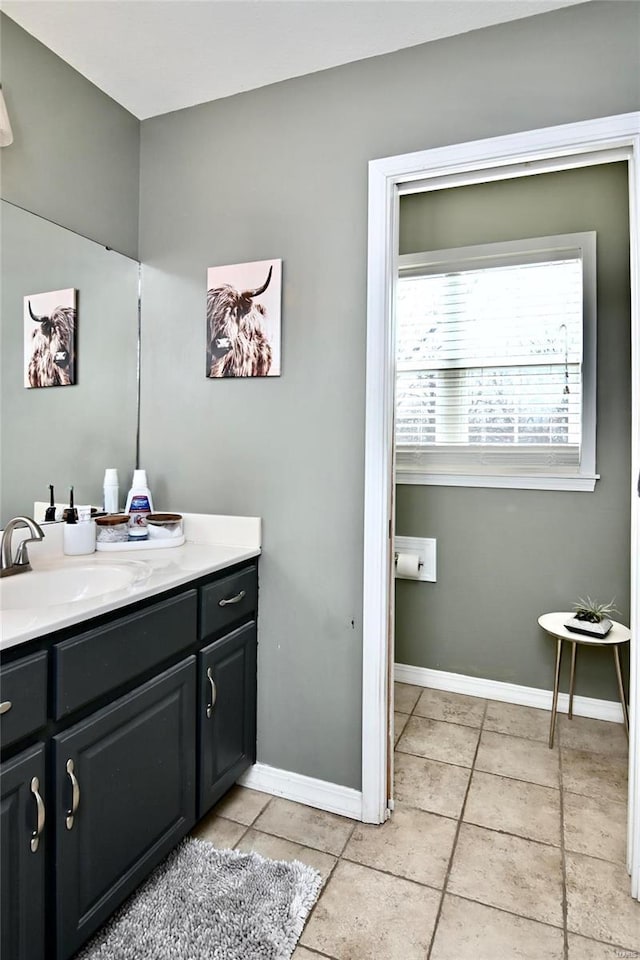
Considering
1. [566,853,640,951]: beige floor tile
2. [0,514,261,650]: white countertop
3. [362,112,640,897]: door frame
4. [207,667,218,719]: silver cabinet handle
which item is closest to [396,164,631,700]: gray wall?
[362,112,640,897]: door frame

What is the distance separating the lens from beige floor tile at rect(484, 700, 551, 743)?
94.8 inches

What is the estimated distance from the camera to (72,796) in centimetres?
117

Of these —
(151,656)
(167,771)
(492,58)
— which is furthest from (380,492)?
(492,58)

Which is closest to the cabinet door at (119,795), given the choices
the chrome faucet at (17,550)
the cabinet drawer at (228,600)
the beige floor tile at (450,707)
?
the cabinet drawer at (228,600)

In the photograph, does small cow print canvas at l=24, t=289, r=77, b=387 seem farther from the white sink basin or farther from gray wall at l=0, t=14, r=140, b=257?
the white sink basin

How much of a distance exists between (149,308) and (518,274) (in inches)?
67.6

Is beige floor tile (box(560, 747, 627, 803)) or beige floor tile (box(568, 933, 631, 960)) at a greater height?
beige floor tile (box(560, 747, 627, 803))

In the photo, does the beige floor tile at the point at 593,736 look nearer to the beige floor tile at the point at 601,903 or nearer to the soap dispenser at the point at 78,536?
the beige floor tile at the point at 601,903

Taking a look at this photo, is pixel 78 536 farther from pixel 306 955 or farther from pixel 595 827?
pixel 595 827

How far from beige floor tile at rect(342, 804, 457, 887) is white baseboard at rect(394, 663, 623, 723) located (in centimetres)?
99

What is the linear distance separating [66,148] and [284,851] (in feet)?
7.77

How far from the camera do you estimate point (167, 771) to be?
1477 mm

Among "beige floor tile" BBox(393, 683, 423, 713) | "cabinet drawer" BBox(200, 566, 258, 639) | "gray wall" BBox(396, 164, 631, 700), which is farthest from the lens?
"beige floor tile" BBox(393, 683, 423, 713)

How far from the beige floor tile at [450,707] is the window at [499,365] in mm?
1087
